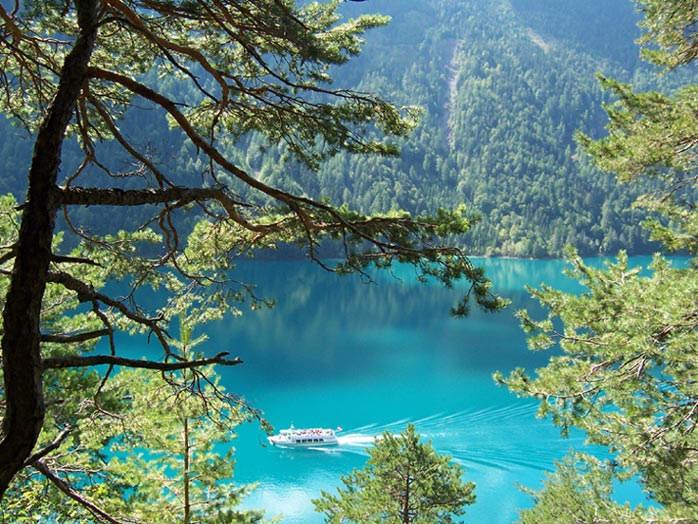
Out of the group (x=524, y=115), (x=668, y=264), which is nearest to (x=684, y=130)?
(x=668, y=264)

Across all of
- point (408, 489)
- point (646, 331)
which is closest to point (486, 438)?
point (408, 489)

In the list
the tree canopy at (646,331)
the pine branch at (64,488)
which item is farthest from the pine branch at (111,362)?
the tree canopy at (646,331)

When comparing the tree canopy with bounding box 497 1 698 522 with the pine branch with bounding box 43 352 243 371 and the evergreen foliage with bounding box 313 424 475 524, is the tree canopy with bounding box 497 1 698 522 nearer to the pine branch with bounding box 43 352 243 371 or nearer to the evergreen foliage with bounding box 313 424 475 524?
the evergreen foliage with bounding box 313 424 475 524

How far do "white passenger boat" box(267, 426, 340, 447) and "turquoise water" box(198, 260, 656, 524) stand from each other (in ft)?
0.92

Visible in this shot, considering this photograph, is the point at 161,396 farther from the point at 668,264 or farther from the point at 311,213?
the point at 668,264

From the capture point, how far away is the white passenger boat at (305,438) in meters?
18.8

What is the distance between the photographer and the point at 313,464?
59.1ft

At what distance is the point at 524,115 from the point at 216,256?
157191 mm

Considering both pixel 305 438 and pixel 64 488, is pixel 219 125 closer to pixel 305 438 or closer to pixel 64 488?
pixel 64 488

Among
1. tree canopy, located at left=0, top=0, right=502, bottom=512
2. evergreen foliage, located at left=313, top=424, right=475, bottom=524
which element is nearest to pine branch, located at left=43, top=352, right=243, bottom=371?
tree canopy, located at left=0, top=0, right=502, bottom=512

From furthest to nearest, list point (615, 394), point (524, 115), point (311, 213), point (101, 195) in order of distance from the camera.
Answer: point (524, 115) → point (615, 394) → point (311, 213) → point (101, 195)

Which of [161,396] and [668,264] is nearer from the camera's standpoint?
[161,396]

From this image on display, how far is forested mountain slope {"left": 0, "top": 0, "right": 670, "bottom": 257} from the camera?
9550 centimetres

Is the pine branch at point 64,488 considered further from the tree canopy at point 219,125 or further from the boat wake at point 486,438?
the boat wake at point 486,438
